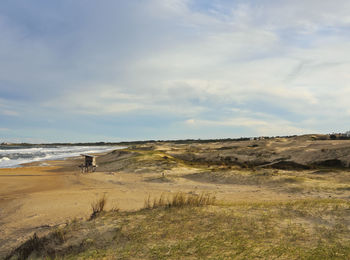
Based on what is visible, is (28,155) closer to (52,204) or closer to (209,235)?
(52,204)

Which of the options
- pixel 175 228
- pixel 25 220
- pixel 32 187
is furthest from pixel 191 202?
pixel 32 187

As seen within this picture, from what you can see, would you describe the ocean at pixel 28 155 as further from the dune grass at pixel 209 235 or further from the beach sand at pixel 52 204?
the dune grass at pixel 209 235

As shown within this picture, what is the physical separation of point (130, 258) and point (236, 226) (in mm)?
3022

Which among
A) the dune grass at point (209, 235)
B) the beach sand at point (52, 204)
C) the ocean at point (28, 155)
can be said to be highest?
the dune grass at point (209, 235)

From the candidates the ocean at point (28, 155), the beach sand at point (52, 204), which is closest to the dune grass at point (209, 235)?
the beach sand at point (52, 204)

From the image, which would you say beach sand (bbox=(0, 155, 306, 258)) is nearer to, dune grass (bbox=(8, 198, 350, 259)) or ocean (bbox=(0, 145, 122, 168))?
dune grass (bbox=(8, 198, 350, 259))

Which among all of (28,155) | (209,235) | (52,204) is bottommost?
(28,155)

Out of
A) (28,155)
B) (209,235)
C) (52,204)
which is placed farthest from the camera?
(28,155)

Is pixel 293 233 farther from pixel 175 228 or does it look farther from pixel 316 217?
pixel 175 228

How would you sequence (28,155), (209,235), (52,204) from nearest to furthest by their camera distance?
(209,235), (52,204), (28,155)

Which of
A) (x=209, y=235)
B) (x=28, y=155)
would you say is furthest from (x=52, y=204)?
(x=28, y=155)

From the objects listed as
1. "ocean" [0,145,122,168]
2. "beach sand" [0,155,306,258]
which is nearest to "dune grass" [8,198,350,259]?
"beach sand" [0,155,306,258]

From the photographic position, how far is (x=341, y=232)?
21.3ft

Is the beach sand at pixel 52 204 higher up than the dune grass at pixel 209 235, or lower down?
lower down
